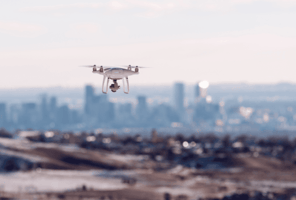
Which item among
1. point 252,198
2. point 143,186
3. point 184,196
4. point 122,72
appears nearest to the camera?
point 122,72

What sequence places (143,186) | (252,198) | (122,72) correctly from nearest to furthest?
1. (122,72)
2. (252,198)
3. (143,186)

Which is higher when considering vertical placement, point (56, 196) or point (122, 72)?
point (122, 72)

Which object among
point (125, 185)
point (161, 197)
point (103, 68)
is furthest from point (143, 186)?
point (103, 68)

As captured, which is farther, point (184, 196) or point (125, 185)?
point (125, 185)

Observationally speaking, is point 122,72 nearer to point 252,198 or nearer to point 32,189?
point 252,198

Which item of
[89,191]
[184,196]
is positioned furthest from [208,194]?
[89,191]

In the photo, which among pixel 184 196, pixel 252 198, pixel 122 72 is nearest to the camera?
pixel 122 72

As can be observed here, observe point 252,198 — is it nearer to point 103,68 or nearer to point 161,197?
point 161,197

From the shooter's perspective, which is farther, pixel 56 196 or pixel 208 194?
pixel 208 194

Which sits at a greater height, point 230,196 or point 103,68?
point 103,68
